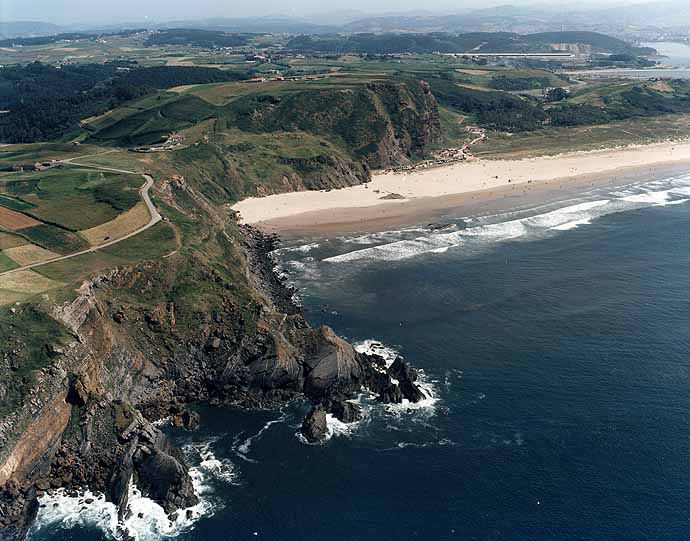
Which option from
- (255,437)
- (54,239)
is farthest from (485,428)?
(54,239)

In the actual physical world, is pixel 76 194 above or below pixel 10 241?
above

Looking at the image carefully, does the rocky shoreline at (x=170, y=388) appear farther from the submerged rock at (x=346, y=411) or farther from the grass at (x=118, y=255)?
the grass at (x=118, y=255)

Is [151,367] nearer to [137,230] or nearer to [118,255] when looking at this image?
[118,255]

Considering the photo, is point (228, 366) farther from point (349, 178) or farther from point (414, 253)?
point (349, 178)

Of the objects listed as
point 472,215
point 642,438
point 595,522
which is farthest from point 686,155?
point 595,522

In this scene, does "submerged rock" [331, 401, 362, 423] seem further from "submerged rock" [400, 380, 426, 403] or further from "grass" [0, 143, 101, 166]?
"grass" [0, 143, 101, 166]

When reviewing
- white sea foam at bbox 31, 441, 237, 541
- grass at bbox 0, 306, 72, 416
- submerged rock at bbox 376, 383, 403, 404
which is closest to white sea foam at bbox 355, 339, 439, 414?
submerged rock at bbox 376, 383, 403, 404
